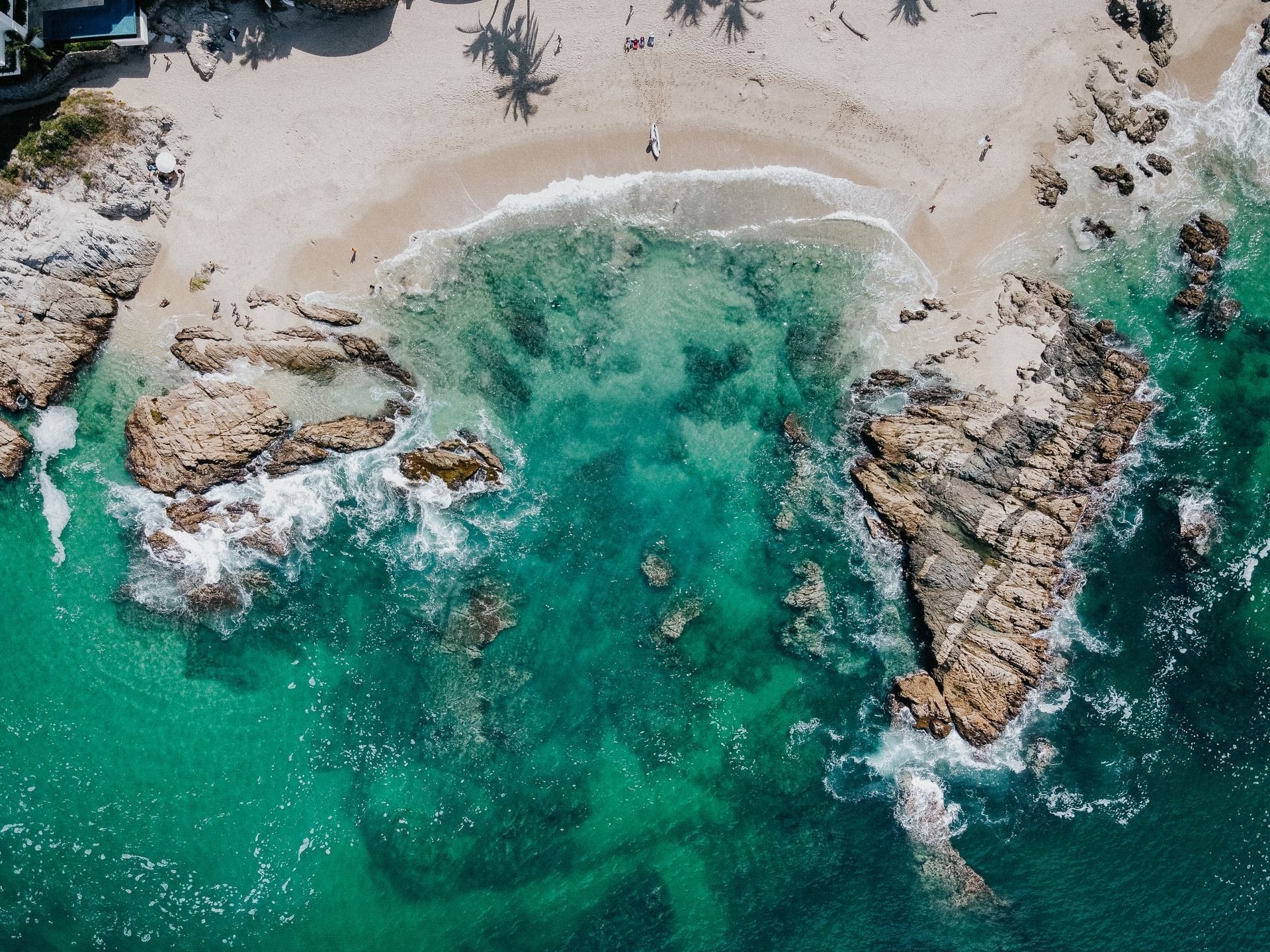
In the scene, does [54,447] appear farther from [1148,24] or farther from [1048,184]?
[1148,24]

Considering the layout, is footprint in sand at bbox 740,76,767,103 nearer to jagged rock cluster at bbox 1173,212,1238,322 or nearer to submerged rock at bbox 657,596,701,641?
jagged rock cluster at bbox 1173,212,1238,322

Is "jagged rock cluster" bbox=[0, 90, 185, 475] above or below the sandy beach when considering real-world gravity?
below

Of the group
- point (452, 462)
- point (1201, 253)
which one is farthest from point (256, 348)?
point (1201, 253)

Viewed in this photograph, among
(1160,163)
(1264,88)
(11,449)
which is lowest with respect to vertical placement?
(11,449)

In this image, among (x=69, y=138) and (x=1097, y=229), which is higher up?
(x=1097, y=229)

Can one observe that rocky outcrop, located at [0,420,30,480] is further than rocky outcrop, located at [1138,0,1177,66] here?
No

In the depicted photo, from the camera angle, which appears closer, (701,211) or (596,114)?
(596,114)

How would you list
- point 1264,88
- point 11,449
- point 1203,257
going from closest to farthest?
point 11,449 < point 1203,257 < point 1264,88

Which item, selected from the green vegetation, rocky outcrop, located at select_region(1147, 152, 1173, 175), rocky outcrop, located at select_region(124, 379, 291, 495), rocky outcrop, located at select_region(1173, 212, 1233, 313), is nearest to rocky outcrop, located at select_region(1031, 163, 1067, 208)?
rocky outcrop, located at select_region(1147, 152, 1173, 175)
